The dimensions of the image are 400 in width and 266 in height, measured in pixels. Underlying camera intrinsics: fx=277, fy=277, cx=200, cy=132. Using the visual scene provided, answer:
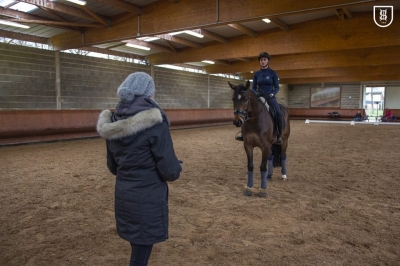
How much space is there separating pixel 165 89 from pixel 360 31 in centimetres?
1072

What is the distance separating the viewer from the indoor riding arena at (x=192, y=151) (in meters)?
2.76

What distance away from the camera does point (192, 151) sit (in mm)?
8391

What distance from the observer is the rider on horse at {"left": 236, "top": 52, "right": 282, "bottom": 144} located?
4734mm

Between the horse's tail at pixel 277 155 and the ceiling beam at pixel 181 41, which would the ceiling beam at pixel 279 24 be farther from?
the horse's tail at pixel 277 155

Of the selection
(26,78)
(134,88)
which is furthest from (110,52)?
(134,88)

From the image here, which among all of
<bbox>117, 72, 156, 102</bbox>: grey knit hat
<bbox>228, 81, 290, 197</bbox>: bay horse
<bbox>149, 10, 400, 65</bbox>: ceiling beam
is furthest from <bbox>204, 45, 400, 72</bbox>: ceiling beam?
<bbox>117, 72, 156, 102</bbox>: grey knit hat

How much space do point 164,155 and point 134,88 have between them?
1.54 ft

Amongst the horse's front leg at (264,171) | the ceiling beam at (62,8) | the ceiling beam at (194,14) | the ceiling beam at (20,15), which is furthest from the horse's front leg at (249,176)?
the ceiling beam at (20,15)

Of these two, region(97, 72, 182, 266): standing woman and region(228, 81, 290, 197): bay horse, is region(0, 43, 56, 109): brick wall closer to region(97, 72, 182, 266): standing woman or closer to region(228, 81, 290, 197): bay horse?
region(228, 81, 290, 197): bay horse

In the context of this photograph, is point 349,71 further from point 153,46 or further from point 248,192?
point 248,192

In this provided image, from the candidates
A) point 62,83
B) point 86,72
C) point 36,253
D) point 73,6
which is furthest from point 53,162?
point 86,72

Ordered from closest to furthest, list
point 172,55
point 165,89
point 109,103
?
point 109,103 → point 172,55 → point 165,89

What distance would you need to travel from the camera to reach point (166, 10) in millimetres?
8953

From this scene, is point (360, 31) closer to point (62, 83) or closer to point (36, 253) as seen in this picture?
point (36, 253)
